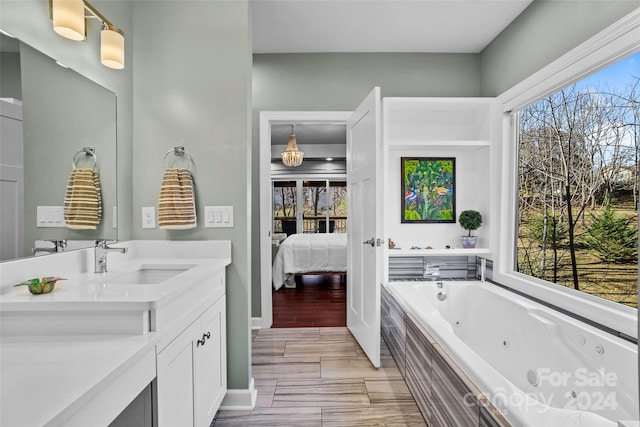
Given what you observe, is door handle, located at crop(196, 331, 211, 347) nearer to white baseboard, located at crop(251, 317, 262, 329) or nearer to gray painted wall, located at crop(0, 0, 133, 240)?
gray painted wall, located at crop(0, 0, 133, 240)

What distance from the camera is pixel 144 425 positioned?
1.10m

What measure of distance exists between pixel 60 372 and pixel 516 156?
9.83 feet

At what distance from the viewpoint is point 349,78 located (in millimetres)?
3094

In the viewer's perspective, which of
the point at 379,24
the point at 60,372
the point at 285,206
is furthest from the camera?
the point at 285,206

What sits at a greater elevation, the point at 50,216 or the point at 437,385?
the point at 50,216

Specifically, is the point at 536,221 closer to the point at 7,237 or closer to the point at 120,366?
the point at 120,366

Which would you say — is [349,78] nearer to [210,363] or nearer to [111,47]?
[111,47]

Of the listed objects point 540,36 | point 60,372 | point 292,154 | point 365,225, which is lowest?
point 60,372

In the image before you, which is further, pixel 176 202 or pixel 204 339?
pixel 176 202

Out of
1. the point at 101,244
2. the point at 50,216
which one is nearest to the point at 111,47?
the point at 50,216

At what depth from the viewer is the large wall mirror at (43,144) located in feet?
4.08

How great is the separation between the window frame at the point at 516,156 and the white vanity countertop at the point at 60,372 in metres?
2.09

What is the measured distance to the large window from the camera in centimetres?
175

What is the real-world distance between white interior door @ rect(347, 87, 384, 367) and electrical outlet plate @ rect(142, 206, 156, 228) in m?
1.46
